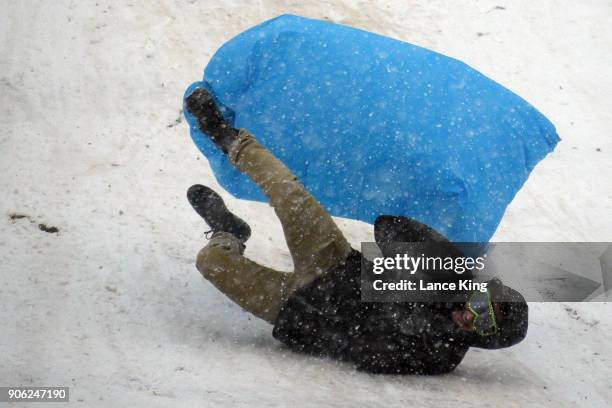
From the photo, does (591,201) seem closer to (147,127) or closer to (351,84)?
(351,84)

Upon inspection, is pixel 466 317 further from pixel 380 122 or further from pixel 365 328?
pixel 380 122

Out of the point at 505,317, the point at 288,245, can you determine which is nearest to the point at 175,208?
the point at 288,245

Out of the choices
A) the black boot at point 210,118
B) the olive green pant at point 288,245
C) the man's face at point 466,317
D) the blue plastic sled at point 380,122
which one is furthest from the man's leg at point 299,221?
the man's face at point 466,317

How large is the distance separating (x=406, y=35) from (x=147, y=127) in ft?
8.11

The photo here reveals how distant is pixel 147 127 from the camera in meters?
5.52

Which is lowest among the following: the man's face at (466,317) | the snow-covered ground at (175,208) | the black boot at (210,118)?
the snow-covered ground at (175,208)

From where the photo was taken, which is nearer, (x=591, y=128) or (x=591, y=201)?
(x=591, y=201)

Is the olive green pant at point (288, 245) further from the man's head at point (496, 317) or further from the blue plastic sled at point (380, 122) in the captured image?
the man's head at point (496, 317)

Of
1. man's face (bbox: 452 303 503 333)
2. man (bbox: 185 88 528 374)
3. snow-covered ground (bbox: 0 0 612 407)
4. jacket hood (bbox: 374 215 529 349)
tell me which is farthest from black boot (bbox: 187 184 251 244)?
man's face (bbox: 452 303 503 333)

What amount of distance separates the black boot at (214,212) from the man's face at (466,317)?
3.89 feet

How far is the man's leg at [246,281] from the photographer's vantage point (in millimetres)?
3438

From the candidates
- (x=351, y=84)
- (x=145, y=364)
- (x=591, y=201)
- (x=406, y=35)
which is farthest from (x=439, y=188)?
(x=406, y=35)

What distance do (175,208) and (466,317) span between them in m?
2.17

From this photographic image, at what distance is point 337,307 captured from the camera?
3.38 m
